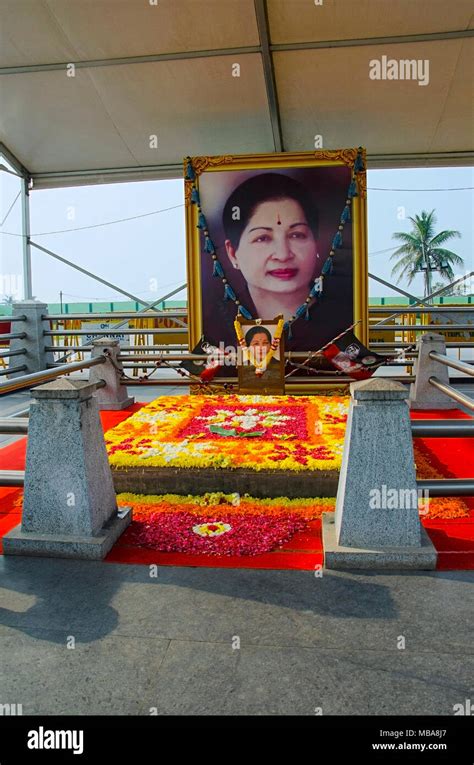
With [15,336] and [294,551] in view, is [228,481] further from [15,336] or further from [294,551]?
[15,336]

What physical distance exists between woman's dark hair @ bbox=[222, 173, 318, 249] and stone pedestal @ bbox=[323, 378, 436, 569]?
687 cm

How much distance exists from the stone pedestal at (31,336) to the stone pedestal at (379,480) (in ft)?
30.3

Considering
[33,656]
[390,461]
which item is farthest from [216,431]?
[33,656]

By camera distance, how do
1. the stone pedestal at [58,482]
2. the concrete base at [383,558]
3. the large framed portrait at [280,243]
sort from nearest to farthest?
the concrete base at [383,558] < the stone pedestal at [58,482] < the large framed portrait at [280,243]

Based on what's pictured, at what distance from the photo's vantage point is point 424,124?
988cm

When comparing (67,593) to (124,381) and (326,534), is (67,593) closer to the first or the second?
(326,534)

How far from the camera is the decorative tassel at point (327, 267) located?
33.4ft

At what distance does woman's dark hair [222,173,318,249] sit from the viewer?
1017 cm

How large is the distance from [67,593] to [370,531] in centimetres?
195

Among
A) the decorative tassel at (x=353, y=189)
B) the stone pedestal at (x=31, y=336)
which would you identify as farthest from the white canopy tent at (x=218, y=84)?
the stone pedestal at (x=31, y=336)

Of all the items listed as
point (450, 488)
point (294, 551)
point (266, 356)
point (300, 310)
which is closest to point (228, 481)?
point (294, 551)

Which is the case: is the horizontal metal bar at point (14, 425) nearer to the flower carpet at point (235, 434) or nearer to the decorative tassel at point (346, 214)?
the flower carpet at point (235, 434)

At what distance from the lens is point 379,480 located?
3.94 meters

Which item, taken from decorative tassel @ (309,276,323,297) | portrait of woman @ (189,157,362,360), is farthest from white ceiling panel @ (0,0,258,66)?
decorative tassel @ (309,276,323,297)
